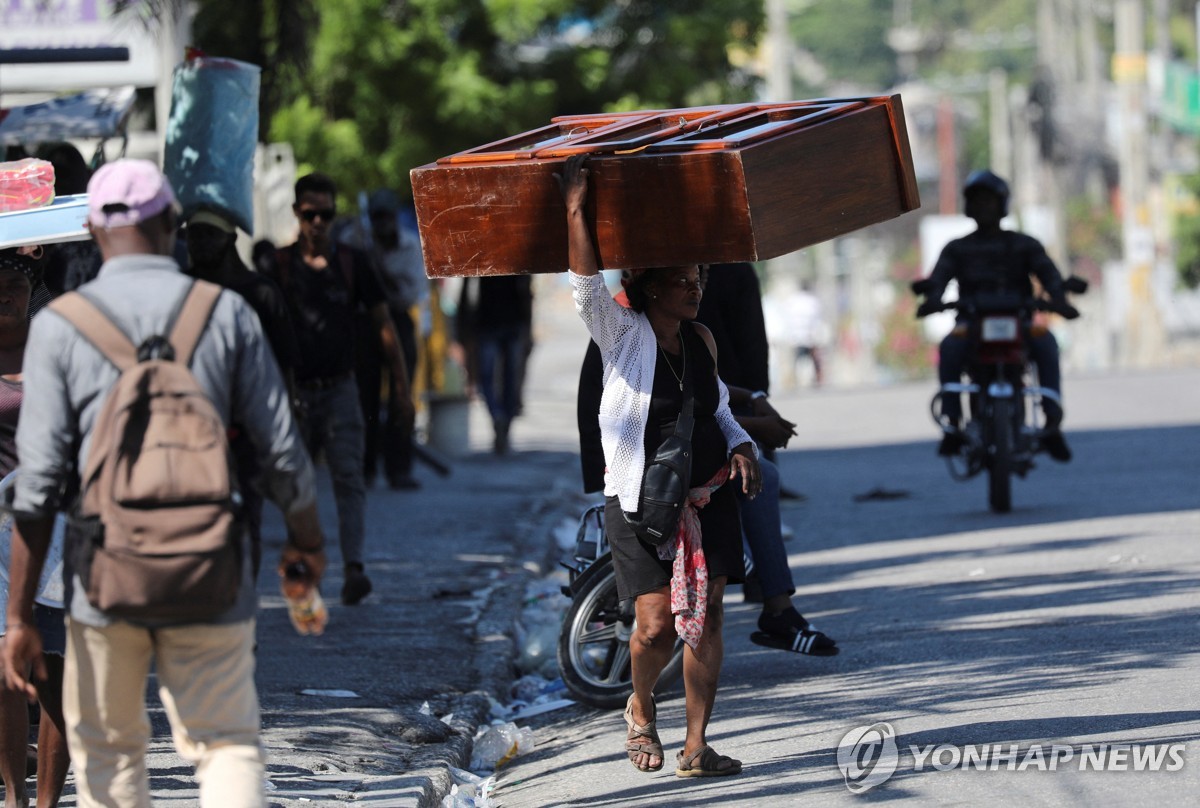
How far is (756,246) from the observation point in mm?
5992

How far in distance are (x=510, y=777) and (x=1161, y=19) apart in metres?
45.8

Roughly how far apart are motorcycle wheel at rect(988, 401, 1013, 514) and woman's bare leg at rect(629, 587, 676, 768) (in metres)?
6.27

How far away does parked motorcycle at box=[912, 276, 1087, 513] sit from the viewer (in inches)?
487

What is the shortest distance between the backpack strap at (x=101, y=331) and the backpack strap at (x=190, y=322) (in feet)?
0.32

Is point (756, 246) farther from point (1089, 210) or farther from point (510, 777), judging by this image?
point (1089, 210)

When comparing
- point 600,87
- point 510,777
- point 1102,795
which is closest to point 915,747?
point 1102,795

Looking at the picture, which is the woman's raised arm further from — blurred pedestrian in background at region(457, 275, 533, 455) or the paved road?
blurred pedestrian in background at region(457, 275, 533, 455)

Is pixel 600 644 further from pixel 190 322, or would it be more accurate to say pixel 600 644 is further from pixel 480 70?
pixel 480 70

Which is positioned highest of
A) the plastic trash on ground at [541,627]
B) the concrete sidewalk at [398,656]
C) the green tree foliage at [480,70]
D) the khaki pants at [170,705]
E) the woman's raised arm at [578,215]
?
the green tree foliage at [480,70]

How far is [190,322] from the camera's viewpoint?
4543mm

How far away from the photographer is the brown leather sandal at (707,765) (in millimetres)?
6332

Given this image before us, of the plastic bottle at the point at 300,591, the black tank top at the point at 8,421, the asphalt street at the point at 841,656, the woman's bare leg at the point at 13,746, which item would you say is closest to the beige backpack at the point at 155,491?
the plastic bottle at the point at 300,591

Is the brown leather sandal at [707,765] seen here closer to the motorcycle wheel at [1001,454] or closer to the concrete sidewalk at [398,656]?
the concrete sidewalk at [398,656]

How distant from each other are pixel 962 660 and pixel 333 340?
3304mm
